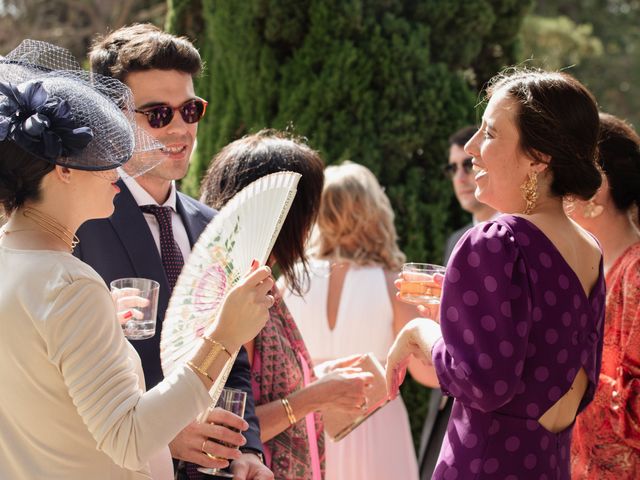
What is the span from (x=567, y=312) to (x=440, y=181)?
398 centimetres

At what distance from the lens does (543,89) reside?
246cm

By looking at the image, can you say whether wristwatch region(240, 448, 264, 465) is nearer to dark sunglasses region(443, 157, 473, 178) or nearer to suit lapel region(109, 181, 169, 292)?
suit lapel region(109, 181, 169, 292)

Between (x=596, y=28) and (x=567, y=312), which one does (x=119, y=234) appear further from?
(x=596, y=28)

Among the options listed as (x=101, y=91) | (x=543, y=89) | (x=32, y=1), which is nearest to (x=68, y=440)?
(x=101, y=91)

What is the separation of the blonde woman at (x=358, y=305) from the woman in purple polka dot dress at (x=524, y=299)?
87.7 inches

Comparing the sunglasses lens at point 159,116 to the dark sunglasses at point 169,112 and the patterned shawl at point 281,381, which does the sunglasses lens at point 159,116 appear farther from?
the patterned shawl at point 281,381

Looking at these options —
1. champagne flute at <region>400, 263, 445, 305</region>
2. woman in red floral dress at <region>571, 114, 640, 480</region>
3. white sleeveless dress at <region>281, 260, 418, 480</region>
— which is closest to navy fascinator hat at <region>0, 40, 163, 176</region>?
champagne flute at <region>400, 263, 445, 305</region>

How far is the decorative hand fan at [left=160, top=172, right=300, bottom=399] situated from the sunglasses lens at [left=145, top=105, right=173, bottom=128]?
2.54 feet

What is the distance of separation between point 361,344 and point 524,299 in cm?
259

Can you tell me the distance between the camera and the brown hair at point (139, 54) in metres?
3.06

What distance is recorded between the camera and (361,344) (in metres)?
4.84

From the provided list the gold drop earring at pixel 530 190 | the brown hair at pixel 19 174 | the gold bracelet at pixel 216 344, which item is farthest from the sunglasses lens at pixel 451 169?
the brown hair at pixel 19 174

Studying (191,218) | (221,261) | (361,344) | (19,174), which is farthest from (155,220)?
(361,344)

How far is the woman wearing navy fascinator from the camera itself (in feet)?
6.25
